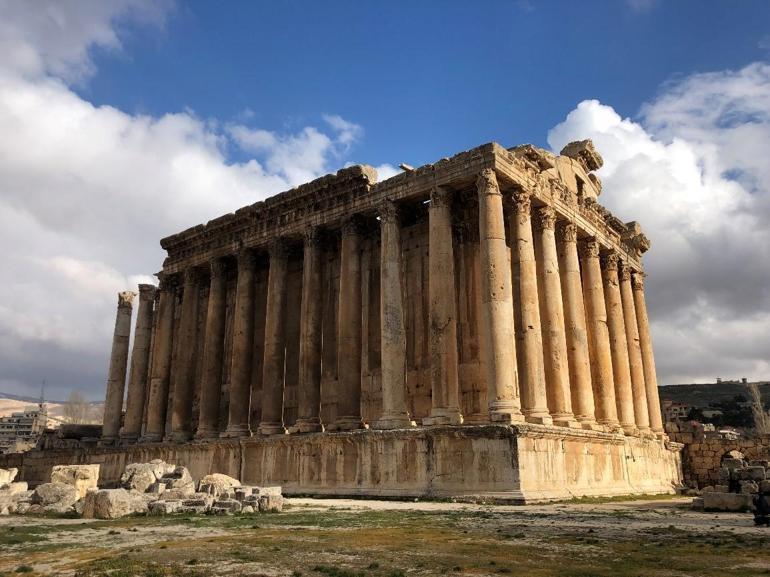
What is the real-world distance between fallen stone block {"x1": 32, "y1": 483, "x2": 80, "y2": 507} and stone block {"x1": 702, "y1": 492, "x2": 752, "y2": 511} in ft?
49.3

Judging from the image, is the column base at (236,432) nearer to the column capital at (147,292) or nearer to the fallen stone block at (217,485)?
the fallen stone block at (217,485)

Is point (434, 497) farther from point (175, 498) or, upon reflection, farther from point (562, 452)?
point (175, 498)

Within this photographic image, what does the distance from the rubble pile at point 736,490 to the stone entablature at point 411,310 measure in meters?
4.17

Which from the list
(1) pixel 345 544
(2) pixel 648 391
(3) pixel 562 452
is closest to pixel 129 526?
(1) pixel 345 544

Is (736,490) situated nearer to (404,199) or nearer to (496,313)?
(496,313)

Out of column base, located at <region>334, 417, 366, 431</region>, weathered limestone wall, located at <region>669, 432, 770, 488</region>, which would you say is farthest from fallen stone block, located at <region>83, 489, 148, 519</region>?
weathered limestone wall, located at <region>669, 432, 770, 488</region>

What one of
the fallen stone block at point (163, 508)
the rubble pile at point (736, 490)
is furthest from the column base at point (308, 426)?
the rubble pile at point (736, 490)

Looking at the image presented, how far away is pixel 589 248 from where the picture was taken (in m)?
26.7

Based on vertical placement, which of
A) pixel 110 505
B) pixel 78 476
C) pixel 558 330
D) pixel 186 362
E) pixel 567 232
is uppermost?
pixel 567 232

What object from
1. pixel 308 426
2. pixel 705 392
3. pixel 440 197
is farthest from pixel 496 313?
pixel 705 392

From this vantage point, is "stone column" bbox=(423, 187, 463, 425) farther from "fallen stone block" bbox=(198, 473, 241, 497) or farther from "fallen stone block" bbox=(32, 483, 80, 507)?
"fallen stone block" bbox=(32, 483, 80, 507)

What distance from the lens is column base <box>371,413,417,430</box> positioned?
19.8 meters

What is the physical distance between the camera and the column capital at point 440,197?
2128 centimetres

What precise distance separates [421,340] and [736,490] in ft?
35.3
